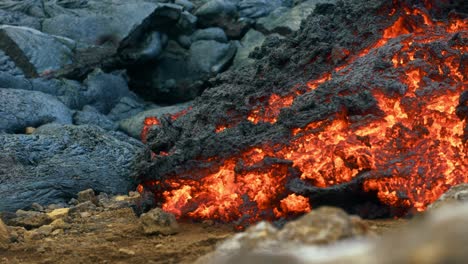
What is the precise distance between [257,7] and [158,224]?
12186 mm

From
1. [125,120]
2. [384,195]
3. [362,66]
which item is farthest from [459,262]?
[125,120]

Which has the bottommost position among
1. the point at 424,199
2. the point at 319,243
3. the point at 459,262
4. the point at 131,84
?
the point at 131,84

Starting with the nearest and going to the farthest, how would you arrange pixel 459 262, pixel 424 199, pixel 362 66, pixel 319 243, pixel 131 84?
pixel 459 262 < pixel 319 243 < pixel 424 199 < pixel 362 66 < pixel 131 84

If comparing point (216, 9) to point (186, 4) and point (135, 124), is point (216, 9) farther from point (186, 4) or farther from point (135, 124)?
point (135, 124)

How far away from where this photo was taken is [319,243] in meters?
1.39

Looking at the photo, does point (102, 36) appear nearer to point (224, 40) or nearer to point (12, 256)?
point (224, 40)

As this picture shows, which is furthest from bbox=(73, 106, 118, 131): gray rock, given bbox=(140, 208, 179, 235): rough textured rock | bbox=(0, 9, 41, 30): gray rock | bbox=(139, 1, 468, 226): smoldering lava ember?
bbox=(140, 208, 179, 235): rough textured rock

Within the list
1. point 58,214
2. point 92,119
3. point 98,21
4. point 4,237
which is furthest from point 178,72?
point 4,237

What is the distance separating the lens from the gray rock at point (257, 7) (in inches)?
603

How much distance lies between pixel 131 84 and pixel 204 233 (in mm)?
9989

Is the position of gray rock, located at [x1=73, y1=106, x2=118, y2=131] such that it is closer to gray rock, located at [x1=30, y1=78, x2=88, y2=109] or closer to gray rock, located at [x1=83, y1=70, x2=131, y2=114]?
gray rock, located at [x1=30, y1=78, x2=88, y2=109]

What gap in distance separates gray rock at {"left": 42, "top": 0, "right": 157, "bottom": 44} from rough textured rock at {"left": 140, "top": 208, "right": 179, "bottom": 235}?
9.01 meters

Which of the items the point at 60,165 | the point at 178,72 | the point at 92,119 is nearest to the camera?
the point at 60,165

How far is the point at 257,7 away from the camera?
15523 millimetres
